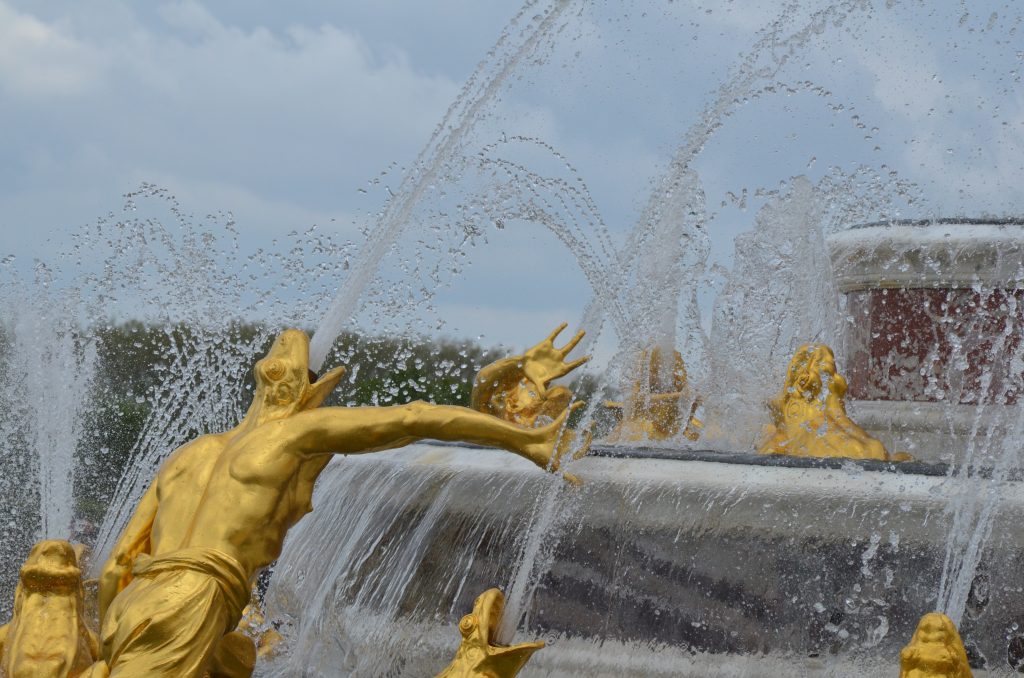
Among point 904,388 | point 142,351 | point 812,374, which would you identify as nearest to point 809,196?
point 904,388

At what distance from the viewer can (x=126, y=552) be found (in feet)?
13.3

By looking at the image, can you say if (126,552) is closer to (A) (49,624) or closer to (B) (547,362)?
Answer: (A) (49,624)

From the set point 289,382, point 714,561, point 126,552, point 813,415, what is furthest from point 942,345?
point 126,552

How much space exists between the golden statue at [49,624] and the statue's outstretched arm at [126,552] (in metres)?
0.24

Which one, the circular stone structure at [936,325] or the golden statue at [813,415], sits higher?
the circular stone structure at [936,325]

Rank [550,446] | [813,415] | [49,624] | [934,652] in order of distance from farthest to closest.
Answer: [813,415], [49,624], [550,446], [934,652]

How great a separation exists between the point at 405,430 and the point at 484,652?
2.11 feet

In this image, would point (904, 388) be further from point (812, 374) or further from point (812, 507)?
point (812, 507)

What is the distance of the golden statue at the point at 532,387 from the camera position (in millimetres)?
4324

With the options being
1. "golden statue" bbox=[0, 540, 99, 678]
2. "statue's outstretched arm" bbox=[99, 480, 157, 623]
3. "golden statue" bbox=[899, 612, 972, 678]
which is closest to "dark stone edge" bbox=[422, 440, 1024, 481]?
"golden statue" bbox=[899, 612, 972, 678]

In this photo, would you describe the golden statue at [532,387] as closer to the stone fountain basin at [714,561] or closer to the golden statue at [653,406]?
the stone fountain basin at [714,561]

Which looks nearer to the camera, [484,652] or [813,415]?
[484,652]

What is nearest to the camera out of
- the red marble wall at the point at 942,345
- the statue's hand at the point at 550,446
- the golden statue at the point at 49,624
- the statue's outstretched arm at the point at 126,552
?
the statue's hand at the point at 550,446

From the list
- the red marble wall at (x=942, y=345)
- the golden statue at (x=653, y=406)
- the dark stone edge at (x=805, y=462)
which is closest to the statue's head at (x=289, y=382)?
the dark stone edge at (x=805, y=462)
